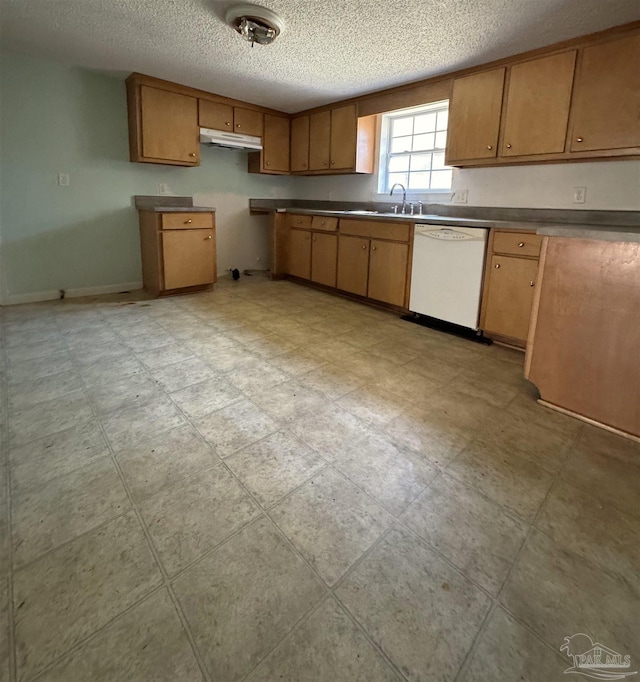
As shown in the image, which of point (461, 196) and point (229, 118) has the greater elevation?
point (229, 118)

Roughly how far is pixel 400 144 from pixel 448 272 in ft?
6.16

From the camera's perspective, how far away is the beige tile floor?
94cm

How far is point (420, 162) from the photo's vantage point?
4.07m

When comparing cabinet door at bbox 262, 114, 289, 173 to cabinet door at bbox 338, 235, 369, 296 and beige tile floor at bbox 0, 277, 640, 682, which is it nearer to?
cabinet door at bbox 338, 235, 369, 296

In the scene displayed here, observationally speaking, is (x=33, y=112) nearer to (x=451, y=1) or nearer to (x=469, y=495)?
(x=451, y=1)

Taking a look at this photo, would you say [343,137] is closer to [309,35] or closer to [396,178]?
[396,178]

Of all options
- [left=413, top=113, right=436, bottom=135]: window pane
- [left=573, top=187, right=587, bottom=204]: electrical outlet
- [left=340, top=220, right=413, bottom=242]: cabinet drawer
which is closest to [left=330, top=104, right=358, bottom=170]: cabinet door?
[left=413, top=113, right=436, bottom=135]: window pane

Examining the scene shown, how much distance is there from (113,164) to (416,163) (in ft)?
10.2

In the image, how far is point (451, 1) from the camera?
2242 mm

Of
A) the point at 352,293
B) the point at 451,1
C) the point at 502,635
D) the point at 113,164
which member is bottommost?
the point at 502,635

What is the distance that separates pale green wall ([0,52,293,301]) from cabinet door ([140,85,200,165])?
0.31 m

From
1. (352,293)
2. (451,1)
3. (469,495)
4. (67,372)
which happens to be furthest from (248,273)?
(469,495)

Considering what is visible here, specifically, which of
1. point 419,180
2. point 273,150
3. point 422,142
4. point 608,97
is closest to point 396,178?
point 419,180

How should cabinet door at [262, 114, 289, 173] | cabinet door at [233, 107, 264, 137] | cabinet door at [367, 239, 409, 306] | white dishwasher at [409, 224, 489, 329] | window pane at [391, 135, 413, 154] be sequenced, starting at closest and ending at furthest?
white dishwasher at [409, 224, 489, 329] → cabinet door at [367, 239, 409, 306] → window pane at [391, 135, 413, 154] → cabinet door at [233, 107, 264, 137] → cabinet door at [262, 114, 289, 173]
